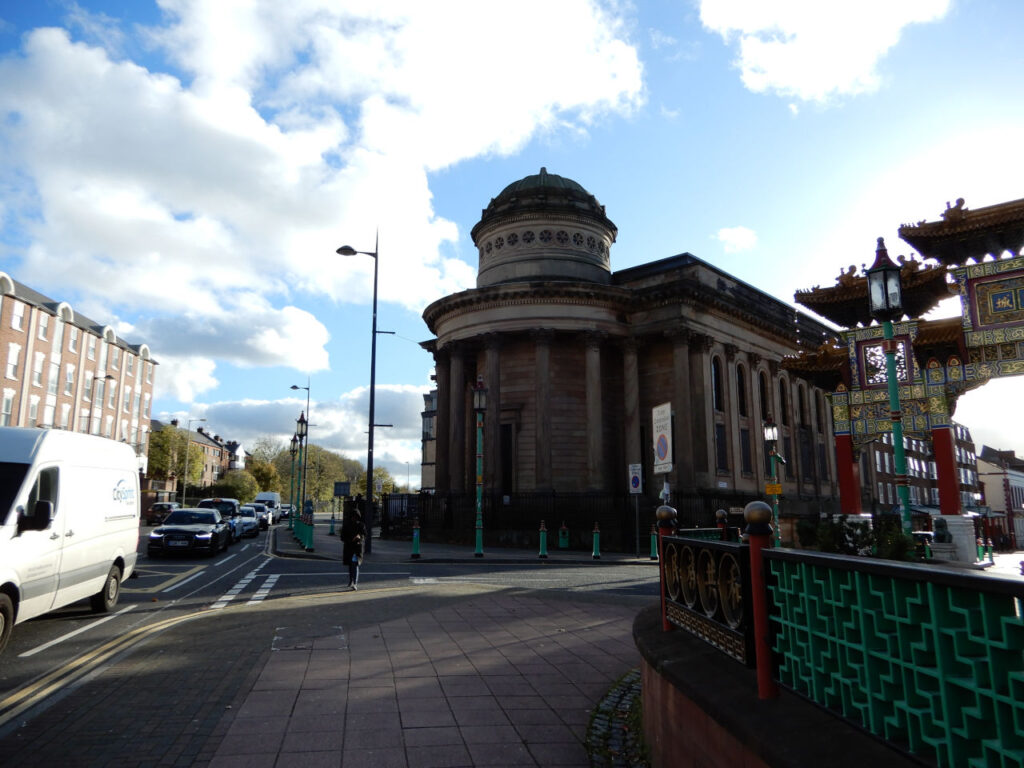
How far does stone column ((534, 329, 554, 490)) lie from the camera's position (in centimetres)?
3170

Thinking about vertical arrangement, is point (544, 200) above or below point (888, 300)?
above

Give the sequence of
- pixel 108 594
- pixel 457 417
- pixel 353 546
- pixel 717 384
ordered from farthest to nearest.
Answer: pixel 717 384
pixel 457 417
pixel 353 546
pixel 108 594

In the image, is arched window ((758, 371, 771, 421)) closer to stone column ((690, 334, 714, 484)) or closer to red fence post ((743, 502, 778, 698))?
stone column ((690, 334, 714, 484))

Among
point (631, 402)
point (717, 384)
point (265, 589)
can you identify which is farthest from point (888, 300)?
point (717, 384)

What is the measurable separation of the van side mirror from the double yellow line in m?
1.53

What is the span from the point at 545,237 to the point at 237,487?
5837 cm

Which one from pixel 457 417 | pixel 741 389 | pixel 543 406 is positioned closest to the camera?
pixel 543 406

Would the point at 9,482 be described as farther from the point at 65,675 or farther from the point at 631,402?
the point at 631,402

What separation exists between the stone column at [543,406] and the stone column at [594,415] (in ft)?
6.28

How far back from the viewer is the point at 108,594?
10930mm

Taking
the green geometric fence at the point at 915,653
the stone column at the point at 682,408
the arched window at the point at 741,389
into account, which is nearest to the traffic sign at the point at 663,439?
the green geometric fence at the point at 915,653

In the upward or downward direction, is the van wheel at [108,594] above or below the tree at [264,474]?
below

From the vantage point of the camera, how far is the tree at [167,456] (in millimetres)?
70312

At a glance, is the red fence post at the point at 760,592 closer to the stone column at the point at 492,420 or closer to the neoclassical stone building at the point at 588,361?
the neoclassical stone building at the point at 588,361
